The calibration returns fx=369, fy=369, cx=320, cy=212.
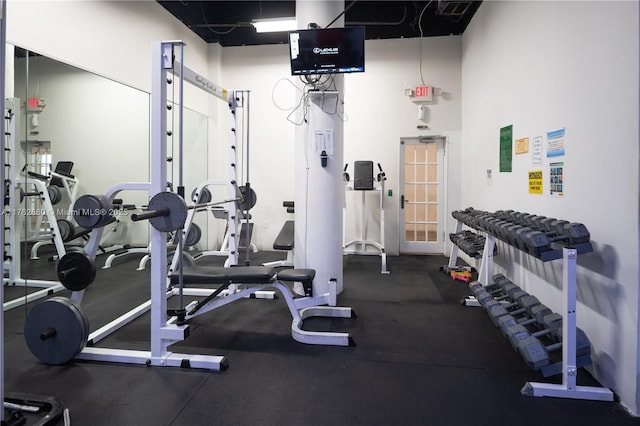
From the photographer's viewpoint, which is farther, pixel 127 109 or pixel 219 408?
pixel 127 109

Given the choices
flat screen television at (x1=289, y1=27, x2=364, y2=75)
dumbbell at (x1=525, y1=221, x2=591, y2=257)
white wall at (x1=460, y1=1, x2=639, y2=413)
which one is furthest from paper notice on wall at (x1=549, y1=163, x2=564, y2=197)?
flat screen television at (x1=289, y1=27, x2=364, y2=75)

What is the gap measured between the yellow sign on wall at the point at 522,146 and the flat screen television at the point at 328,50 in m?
1.53

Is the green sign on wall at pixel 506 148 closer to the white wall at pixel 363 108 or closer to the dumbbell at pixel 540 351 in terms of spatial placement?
the dumbbell at pixel 540 351

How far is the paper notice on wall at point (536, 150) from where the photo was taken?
9.36 feet

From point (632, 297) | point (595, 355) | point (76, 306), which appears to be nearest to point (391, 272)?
point (595, 355)

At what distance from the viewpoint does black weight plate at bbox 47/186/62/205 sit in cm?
395

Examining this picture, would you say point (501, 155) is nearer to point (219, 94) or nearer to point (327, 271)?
point (327, 271)

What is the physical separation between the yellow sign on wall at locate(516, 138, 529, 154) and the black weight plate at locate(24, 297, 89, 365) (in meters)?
3.54

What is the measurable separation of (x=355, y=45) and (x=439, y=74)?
2988 mm

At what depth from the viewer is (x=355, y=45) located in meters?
3.28

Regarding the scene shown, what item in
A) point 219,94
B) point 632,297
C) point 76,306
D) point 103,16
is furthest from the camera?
point 103,16

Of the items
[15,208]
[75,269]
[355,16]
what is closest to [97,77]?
[15,208]

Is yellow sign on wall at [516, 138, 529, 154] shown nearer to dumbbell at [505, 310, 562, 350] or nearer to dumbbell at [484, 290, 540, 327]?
dumbbell at [484, 290, 540, 327]

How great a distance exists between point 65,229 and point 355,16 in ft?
15.6
